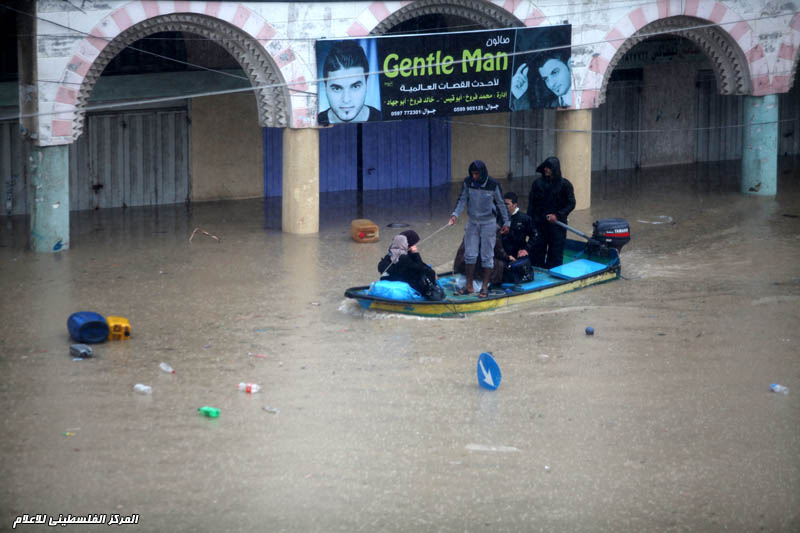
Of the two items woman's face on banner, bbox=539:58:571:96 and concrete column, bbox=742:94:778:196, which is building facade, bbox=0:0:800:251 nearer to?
concrete column, bbox=742:94:778:196

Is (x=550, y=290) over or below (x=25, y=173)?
below

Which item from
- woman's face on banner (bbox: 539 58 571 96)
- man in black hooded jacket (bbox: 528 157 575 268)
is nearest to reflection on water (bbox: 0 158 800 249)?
woman's face on banner (bbox: 539 58 571 96)

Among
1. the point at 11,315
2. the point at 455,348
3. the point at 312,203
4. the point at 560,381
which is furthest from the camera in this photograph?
the point at 312,203

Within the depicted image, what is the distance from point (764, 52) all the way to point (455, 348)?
37.3ft

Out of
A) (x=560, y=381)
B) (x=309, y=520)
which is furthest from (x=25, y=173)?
(x=309, y=520)

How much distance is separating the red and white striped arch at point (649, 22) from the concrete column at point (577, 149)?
0.25 meters

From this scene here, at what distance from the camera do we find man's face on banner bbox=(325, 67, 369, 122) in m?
17.3

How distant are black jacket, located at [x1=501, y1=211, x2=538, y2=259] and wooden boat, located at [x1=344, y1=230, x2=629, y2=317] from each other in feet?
1.53

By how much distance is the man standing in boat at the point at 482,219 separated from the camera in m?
13.0

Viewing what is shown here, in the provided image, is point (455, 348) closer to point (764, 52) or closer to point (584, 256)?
point (584, 256)

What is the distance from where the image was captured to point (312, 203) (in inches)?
701

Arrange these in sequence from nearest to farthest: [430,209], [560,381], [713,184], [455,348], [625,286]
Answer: [560,381] < [455,348] < [625,286] < [430,209] < [713,184]

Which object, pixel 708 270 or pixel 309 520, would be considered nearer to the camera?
pixel 309 520

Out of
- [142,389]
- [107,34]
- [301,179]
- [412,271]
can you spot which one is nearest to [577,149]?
[301,179]
